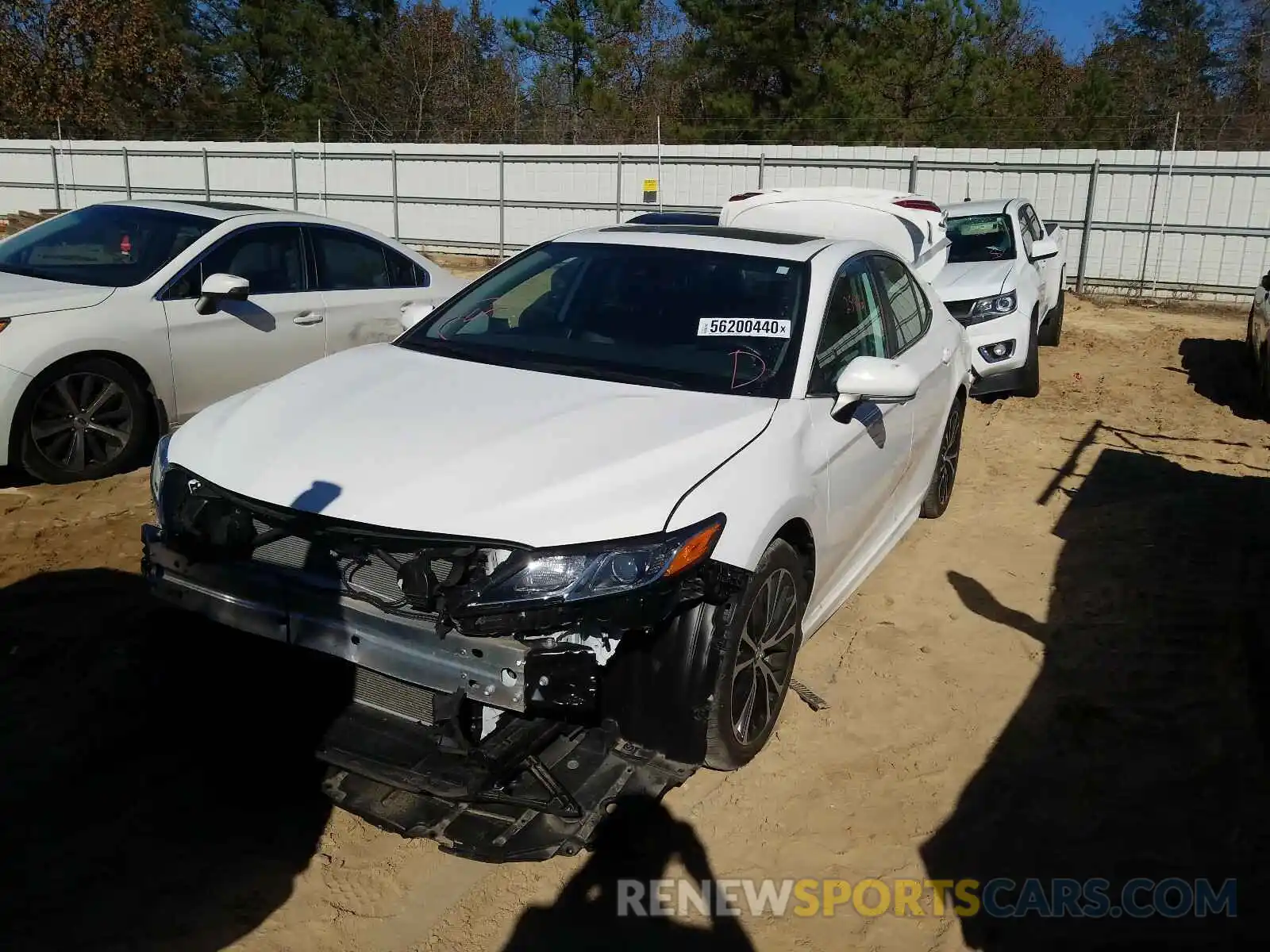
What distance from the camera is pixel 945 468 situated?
5.97 metres

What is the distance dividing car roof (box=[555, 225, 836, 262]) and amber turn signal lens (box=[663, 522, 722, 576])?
171 cm

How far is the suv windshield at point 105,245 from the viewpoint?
20.3 ft

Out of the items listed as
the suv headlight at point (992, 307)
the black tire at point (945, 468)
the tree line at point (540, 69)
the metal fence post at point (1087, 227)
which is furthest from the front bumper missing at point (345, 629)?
the tree line at point (540, 69)

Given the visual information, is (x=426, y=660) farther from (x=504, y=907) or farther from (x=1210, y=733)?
(x=1210, y=733)

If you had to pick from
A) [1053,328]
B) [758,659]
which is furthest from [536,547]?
[1053,328]

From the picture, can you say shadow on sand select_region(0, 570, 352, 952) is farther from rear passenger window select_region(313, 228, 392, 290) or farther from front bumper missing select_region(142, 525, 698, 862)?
rear passenger window select_region(313, 228, 392, 290)

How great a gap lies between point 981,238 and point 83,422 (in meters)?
7.91

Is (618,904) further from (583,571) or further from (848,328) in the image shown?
(848,328)

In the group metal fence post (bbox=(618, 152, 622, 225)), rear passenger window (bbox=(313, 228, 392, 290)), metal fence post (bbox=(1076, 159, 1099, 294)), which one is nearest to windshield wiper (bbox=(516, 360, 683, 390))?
rear passenger window (bbox=(313, 228, 392, 290))

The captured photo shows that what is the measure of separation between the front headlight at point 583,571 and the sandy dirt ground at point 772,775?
756 mm

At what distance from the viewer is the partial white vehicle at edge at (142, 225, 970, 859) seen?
Result: 2.85m

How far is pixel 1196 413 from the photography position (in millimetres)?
9062

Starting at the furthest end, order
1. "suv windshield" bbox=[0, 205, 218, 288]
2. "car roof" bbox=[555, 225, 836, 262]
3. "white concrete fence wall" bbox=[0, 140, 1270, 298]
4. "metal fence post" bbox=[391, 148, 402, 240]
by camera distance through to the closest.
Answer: "metal fence post" bbox=[391, 148, 402, 240] < "white concrete fence wall" bbox=[0, 140, 1270, 298] < "suv windshield" bbox=[0, 205, 218, 288] < "car roof" bbox=[555, 225, 836, 262]

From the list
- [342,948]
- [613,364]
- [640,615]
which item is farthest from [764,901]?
[613,364]
